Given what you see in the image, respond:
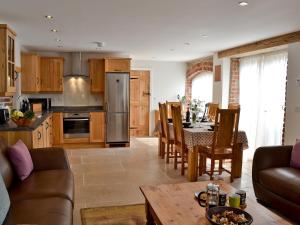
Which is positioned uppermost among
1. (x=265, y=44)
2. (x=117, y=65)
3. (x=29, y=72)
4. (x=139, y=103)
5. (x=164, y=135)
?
(x=265, y=44)

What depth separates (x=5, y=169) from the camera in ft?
8.38

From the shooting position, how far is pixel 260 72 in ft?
18.6

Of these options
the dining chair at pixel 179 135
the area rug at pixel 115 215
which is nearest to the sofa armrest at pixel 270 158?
the dining chair at pixel 179 135

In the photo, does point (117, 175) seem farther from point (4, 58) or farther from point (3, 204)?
point (3, 204)

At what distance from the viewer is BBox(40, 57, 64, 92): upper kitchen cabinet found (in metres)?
6.73

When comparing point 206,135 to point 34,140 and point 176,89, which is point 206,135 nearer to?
point 34,140

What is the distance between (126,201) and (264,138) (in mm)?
3294

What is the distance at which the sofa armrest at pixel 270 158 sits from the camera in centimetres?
352

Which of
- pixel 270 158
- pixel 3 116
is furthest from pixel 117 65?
pixel 270 158

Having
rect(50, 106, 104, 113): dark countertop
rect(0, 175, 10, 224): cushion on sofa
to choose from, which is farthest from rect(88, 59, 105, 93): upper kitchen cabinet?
rect(0, 175, 10, 224): cushion on sofa

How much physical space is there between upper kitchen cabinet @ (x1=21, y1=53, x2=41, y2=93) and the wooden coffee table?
4.58 metres

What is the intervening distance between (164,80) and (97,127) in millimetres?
2916

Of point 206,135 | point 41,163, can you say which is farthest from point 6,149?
point 206,135

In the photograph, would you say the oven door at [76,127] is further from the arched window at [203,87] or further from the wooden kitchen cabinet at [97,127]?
the arched window at [203,87]
